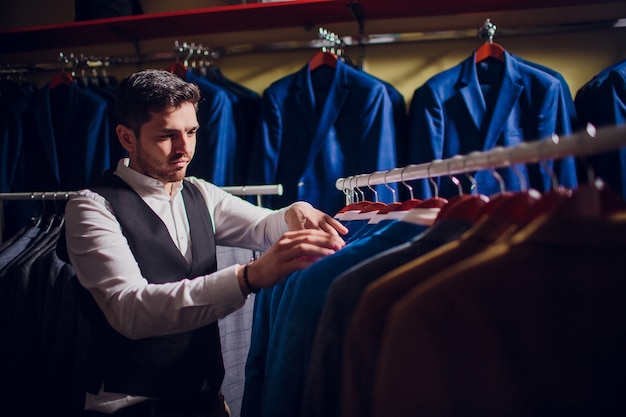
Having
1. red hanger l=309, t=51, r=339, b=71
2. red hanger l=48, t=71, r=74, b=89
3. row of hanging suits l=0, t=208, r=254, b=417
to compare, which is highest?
red hanger l=48, t=71, r=74, b=89

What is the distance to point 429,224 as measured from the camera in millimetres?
794

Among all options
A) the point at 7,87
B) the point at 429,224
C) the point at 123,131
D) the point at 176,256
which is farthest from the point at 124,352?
the point at 7,87

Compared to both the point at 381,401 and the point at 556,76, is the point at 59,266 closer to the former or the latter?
the point at 381,401

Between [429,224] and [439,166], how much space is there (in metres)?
0.16

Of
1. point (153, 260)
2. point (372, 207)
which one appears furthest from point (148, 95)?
point (372, 207)

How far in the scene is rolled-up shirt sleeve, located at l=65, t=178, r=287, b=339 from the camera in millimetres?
1041

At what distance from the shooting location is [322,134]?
2.07 metres

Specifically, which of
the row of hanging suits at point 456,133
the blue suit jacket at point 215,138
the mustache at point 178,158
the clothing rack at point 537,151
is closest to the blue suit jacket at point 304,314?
the row of hanging suits at point 456,133

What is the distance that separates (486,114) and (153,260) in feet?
4.30

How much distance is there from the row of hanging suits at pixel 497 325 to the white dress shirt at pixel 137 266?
40 cm

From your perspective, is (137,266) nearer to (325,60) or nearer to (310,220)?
(310,220)

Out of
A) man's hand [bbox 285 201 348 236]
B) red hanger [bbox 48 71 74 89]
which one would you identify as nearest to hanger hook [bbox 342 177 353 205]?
man's hand [bbox 285 201 348 236]

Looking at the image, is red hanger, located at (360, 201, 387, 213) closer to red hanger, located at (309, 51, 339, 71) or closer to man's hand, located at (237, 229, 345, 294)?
man's hand, located at (237, 229, 345, 294)

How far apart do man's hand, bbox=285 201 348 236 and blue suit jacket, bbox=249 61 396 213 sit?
678mm
